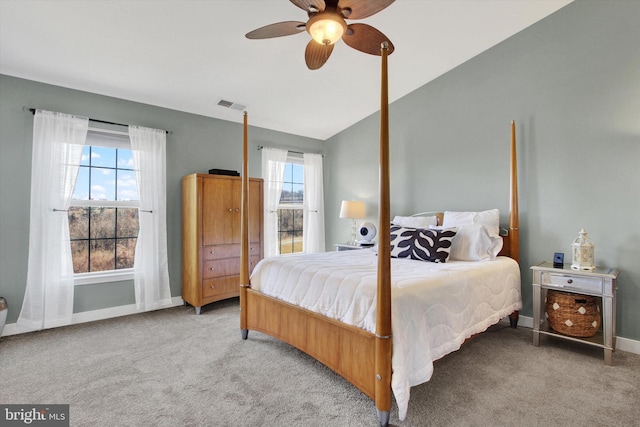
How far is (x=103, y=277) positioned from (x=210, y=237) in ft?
3.78

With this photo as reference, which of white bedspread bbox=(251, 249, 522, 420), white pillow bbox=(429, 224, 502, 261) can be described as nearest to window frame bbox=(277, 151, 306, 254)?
white bedspread bbox=(251, 249, 522, 420)

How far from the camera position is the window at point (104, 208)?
3.22 metres

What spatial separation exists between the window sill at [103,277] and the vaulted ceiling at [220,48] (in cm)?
191

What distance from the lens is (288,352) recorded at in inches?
98.0

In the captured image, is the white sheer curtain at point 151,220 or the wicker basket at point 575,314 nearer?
the wicker basket at point 575,314

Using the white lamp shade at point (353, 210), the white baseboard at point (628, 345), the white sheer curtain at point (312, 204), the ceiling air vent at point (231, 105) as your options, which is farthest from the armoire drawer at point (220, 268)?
the white baseboard at point (628, 345)

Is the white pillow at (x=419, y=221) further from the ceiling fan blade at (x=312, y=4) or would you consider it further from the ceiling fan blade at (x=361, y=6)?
the ceiling fan blade at (x=312, y=4)

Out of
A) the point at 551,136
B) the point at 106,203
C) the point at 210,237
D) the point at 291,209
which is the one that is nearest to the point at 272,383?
the point at 210,237

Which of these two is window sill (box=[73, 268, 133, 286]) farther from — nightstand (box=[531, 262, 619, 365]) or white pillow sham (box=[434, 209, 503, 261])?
nightstand (box=[531, 262, 619, 365])

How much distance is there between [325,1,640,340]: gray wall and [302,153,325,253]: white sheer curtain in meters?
1.57

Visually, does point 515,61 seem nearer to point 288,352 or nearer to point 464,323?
point 464,323

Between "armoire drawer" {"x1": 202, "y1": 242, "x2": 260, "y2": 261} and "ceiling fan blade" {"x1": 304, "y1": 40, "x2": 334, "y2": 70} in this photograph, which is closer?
"ceiling fan blade" {"x1": 304, "y1": 40, "x2": 334, "y2": 70}

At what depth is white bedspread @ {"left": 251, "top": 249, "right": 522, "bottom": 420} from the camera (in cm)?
166

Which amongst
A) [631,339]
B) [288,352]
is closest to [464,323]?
[288,352]
